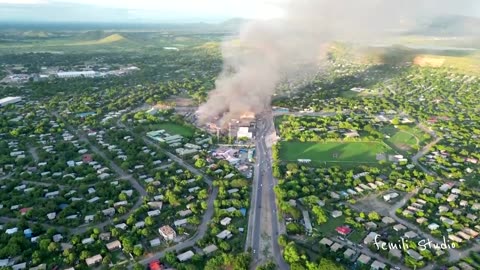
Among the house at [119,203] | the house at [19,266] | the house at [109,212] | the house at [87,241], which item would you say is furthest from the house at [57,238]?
the house at [119,203]

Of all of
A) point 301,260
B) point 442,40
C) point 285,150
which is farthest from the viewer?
point 442,40

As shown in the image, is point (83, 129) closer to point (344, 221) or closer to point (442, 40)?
point (344, 221)

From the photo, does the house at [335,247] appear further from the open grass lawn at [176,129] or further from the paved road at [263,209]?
the open grass lawn at [176,129]

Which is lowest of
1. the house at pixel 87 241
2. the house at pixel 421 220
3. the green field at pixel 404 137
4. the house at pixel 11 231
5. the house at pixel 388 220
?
the house at pixel 11 231

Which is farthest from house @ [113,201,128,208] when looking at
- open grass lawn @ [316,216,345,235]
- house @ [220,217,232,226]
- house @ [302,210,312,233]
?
open grass lawn @ [316,216,345,235]

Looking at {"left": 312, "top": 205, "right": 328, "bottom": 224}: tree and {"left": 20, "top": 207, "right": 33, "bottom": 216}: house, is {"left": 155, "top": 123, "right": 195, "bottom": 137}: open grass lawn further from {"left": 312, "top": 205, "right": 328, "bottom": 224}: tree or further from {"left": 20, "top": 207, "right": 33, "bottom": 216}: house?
{"left": 312, "top": 205, "right": 328, "bottom": 224}: tree

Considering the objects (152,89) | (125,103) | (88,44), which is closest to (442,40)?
(152,89)
